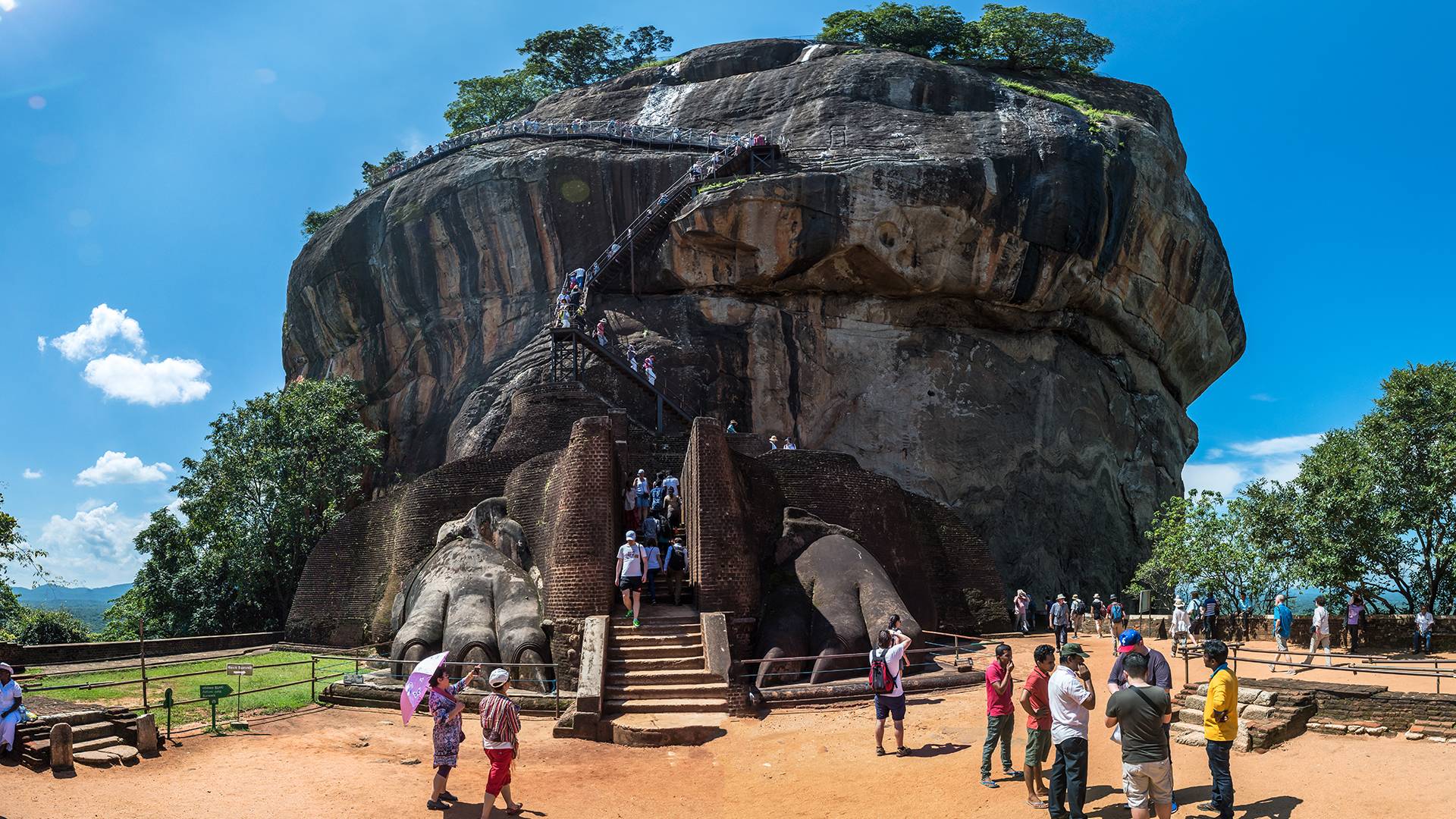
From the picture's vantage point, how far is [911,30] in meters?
44.5

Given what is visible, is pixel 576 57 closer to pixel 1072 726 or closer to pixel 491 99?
pixel 491 99

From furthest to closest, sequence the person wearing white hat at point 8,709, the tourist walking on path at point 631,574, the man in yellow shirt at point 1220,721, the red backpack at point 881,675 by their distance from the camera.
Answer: the tourist walking on path at point 631,574, the red backpack at point 881,675, the person wearing white hat at point 8,709, the man in yellow shirt at point 1220,721

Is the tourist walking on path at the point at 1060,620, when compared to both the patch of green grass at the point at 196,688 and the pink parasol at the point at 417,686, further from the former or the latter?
the pink parasol at the point at 417,686

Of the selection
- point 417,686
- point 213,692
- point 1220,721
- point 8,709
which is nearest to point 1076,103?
point 1220,721

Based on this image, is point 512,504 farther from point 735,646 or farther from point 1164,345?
point 1164,345

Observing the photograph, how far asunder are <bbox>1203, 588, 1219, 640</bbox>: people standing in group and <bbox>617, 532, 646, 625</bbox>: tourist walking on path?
12.3m

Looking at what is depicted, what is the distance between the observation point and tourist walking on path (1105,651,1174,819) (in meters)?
7.21

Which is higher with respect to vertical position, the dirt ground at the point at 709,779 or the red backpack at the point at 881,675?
the red backpack at the point at 881,675

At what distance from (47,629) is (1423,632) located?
29224 mm

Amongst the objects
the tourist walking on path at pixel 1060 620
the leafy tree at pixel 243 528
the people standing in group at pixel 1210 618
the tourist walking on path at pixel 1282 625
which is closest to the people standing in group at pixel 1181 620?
the people standing in group at pixel 1210 618

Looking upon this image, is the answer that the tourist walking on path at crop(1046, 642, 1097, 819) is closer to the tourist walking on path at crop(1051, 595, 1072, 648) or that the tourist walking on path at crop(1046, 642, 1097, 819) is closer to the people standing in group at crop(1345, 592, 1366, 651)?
the people standing in group at crop(1345, 592, 1366, 651)

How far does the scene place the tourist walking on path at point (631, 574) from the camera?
15.5 meters

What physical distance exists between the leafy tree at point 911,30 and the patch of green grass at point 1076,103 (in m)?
5.37

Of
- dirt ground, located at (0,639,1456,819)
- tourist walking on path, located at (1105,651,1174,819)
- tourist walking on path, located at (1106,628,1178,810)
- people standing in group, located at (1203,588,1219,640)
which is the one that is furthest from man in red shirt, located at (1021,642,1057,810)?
people standing in group, located at (1203,588,1219,640)
